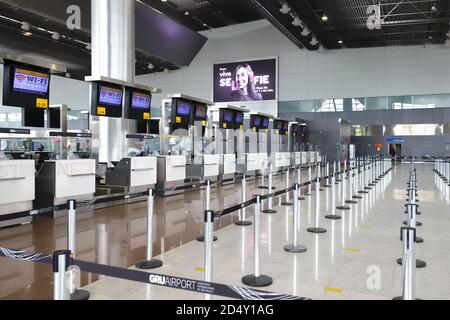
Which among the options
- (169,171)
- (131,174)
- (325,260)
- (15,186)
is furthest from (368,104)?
(15,186)

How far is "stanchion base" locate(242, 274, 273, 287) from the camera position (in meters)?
4.01

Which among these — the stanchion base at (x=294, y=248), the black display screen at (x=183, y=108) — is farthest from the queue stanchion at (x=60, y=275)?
the black display screen at (x=183, y=108)

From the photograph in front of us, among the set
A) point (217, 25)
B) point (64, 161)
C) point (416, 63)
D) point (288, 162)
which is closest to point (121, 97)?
point (64, 161)

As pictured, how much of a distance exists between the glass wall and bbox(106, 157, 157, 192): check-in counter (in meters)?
22.5

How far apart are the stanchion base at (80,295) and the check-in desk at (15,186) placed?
3.57m

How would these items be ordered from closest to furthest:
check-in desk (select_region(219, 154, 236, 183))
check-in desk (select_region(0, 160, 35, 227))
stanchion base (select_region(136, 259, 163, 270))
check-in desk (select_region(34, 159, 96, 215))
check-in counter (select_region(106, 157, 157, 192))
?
1. stanchion base (select_region(136, 259, 163, 270))
2. check-in desk (select_region(0, 160, 35, 227))
3. check-in desk (select_region(34, 159, 96, 215))
4. check-in counter (select_region(106, 157, 157, 192))
5. check-in desk (select_region(219, 154, 236, 183))

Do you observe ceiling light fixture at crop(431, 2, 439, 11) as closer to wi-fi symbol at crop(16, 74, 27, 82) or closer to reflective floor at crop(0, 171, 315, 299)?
reflective floor at crop(0, 171, 315, 299)

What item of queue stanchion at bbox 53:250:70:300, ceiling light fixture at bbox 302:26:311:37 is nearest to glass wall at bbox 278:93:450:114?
ceiling light fixture at bbox 302:26:311:37

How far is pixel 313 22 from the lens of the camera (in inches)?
906

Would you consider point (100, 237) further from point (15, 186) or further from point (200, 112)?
point (200, 112)

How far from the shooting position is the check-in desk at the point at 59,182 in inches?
295

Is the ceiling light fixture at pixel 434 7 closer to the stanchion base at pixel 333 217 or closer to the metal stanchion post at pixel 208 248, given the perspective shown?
the stanchion base at pixel 333 217
